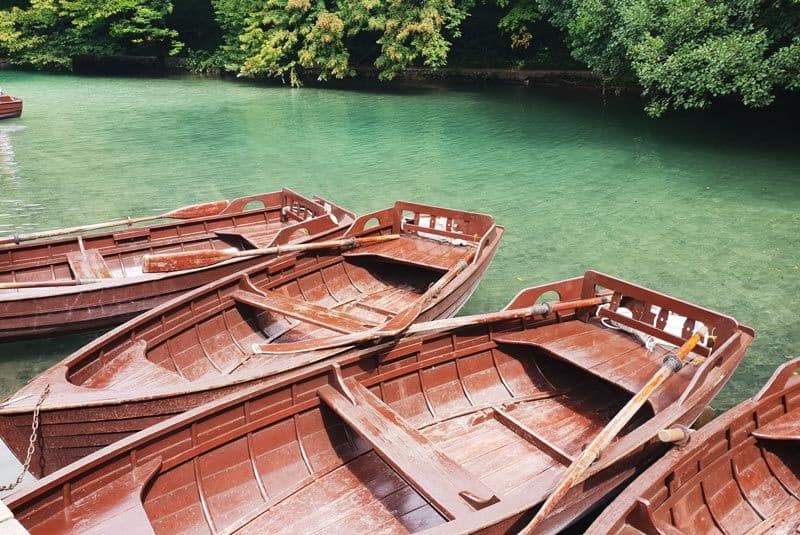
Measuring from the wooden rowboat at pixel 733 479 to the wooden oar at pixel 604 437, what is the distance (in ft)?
0.93

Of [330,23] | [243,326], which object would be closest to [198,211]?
[243,326]

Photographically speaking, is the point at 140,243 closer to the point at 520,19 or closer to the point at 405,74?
the point at 520,19

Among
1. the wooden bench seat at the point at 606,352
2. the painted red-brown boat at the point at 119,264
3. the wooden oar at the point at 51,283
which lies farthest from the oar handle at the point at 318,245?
the wooden bench seat at the point at 606,352

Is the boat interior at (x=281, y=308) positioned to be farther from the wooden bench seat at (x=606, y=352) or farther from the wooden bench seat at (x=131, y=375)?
the wooden bench seat at (x=606, y=352)

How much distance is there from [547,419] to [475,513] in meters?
2.20

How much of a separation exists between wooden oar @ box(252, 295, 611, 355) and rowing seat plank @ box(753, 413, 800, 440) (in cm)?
203

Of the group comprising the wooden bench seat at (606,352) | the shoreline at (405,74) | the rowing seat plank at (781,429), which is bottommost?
the rowing seat plank at (781,429)

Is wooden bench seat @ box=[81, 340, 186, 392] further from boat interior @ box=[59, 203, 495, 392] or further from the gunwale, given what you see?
the gunwale

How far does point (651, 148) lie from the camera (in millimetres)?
19672

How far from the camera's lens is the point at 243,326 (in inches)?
286

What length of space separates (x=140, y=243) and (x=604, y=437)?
24.5 ft

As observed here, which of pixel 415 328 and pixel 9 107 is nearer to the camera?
pixel 415 328

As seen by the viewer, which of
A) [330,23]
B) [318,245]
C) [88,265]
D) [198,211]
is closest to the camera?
[318,245]

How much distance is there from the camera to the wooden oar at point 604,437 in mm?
3840
